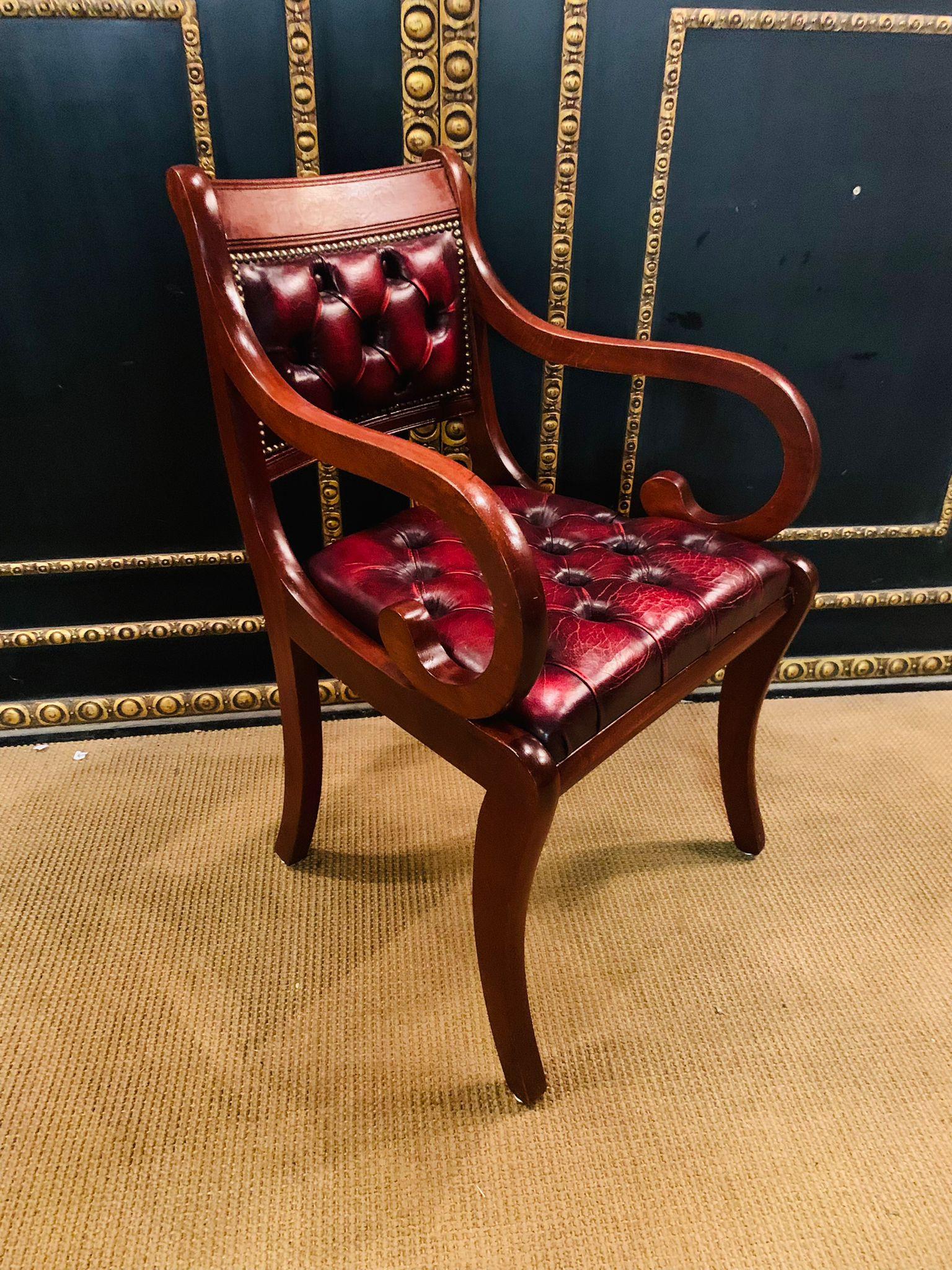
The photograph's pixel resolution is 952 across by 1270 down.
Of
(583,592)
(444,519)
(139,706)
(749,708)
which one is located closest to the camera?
(444,519)

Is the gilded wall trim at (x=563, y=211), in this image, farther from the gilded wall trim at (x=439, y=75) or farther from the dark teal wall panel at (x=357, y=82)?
the dark teal wall panel at (x=357, y=82)

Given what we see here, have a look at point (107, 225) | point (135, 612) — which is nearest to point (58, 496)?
point (135, 612)

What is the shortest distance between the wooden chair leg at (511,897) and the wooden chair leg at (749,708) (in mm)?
482

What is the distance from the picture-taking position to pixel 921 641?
1.75m

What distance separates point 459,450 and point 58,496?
66cm

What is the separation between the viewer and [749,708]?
1.21m

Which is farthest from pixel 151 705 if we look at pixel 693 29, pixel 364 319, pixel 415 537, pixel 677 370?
pixel 693 29

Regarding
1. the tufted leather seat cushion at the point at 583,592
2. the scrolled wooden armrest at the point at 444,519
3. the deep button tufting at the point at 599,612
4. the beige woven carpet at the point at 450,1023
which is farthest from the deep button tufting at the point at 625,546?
the beige woven carpet at the point at 450,1023

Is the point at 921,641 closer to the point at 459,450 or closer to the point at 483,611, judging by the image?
the point at 459,450

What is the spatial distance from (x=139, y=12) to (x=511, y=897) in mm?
1189

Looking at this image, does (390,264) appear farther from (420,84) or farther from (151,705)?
(151,705)

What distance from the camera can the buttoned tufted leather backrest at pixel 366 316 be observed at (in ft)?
3.26

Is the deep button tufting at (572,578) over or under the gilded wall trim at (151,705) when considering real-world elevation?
over

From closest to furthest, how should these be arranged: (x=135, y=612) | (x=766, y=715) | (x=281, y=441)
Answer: (x=281, y=441)
(x=135, y=612)
(x=766, y=715)
